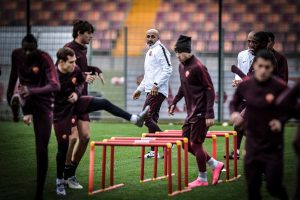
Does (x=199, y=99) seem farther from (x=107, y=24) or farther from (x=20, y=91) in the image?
(x=107, y=24)

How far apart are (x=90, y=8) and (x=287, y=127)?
1361 centimetres

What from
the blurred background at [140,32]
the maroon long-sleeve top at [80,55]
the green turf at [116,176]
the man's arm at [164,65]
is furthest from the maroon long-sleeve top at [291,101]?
the blurred background at [140,32]

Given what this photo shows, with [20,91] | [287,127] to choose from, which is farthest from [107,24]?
[20,91]

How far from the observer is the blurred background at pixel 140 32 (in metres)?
21.3

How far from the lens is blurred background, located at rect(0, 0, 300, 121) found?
70.0ft

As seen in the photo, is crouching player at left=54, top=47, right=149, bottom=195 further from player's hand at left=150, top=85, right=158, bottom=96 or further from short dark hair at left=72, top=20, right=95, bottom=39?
player's hand at left=150, top=85, right=158, bottom=96

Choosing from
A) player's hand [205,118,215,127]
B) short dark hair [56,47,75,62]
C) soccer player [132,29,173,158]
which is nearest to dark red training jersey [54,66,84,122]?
short dark hair [56,47,75,62]

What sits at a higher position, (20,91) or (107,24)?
(107,24)

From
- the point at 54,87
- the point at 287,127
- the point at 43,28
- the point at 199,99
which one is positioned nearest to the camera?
the point at 54,87

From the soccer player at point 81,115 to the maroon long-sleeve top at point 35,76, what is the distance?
1.09 m

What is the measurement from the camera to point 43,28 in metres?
21.5

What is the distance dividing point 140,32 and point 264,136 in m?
15.7

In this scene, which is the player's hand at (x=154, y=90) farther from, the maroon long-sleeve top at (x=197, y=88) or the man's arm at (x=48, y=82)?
the man's arm at (x=48, y=82)

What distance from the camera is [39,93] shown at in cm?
827
